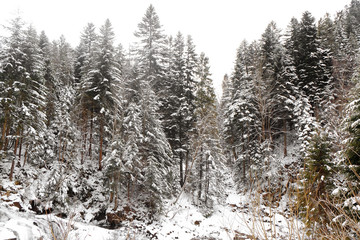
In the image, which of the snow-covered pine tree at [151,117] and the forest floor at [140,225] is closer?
the forest floor at [140,225]

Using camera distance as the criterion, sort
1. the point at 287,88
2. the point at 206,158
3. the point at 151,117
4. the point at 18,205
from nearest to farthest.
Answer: the point at 18,205, the point at 151,117, the point at 206,158, the point at 287,88

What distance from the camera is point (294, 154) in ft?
59.6

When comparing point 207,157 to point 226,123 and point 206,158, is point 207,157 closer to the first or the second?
point 206,158

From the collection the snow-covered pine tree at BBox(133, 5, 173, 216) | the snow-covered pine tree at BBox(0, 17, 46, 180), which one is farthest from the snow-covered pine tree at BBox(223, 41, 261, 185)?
the snow-covered pine tree at BBox(0, 17, 46, 180)

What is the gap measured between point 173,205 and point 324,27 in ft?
106

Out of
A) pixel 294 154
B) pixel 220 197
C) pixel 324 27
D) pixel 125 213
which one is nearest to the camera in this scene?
pixel 125 213

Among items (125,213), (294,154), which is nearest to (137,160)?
(125,213)

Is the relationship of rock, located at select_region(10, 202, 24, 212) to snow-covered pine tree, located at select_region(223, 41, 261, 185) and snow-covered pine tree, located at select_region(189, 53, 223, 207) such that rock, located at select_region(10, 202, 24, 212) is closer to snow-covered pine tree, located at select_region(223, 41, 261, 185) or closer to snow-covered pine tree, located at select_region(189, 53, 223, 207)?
snow-covered pine tree, located at select_region(189, 53, 223, 207)

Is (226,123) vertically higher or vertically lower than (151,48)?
lower

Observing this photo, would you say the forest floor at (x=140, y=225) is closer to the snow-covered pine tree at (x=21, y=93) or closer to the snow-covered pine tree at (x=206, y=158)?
the snow-covered pine tree at (x=206, y=158)

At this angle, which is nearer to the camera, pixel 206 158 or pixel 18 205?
pixel 18 205

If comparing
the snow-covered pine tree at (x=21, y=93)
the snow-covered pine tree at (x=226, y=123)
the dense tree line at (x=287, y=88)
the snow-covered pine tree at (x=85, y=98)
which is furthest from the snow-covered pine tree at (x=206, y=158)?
the snow-covered pine tree at (x=21, y=93)

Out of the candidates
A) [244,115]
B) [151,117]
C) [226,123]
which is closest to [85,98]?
[151,117]

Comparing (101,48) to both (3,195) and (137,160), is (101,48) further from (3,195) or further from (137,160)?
(3,195)
